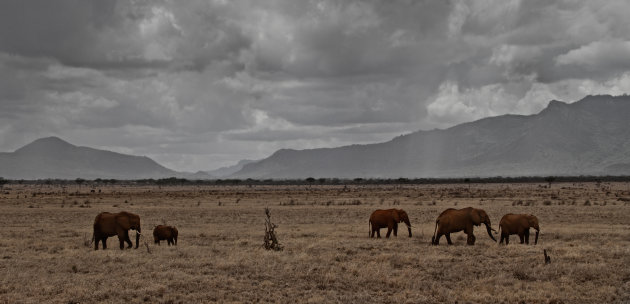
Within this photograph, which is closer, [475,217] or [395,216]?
[475,217]

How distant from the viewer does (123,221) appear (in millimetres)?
22938

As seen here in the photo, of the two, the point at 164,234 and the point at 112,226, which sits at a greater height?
the point at 112,226

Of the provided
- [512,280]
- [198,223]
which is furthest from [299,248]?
[198,223]

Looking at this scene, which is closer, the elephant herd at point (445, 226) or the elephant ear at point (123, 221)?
the elephant herd at point (445, 226)

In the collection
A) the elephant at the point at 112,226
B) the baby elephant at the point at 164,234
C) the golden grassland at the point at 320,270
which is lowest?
the golden grassland at the point at 320,270

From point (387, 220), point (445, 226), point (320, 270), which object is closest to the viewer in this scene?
point (320, 270)

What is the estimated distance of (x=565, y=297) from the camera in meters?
14.5

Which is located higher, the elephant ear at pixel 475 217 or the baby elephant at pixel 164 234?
the elephant ear at pixel 475 217

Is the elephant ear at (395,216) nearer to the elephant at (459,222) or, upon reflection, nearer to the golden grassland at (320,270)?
the golden grassland at (320,270)

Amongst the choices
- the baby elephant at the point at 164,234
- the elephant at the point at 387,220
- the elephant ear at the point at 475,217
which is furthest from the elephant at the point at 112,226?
the elephant ear at the point at 475,217

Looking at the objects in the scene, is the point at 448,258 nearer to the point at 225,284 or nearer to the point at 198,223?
the point at 225,284

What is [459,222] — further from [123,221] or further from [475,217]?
[123,221]

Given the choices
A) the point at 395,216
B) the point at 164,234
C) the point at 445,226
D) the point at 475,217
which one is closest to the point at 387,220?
the point at 395,216

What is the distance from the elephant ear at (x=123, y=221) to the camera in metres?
Answer: 22.9
